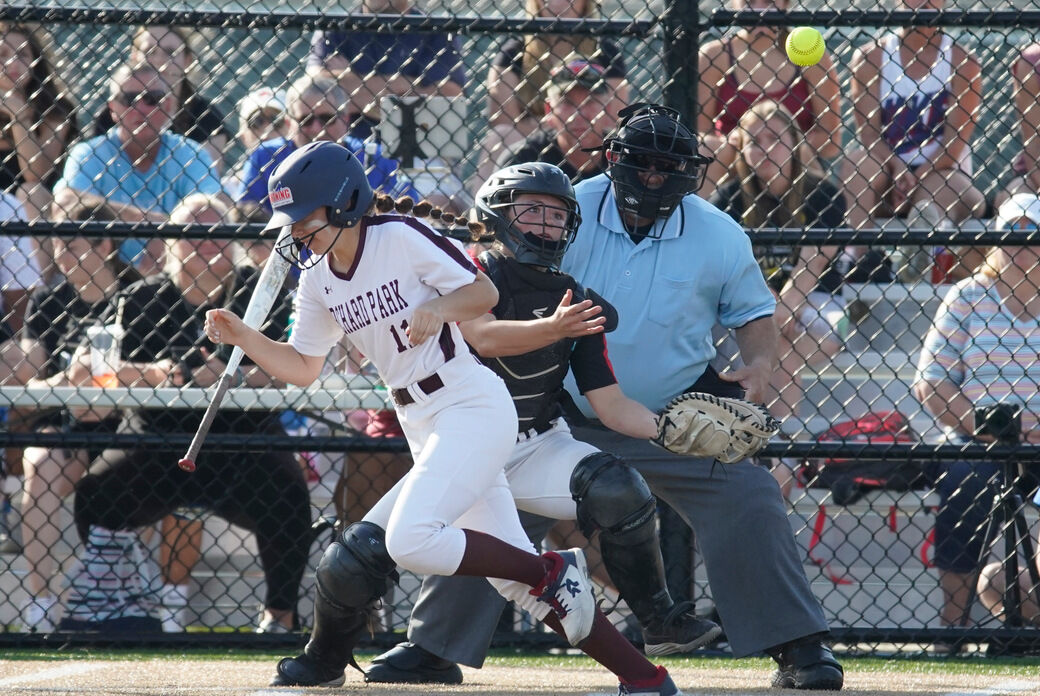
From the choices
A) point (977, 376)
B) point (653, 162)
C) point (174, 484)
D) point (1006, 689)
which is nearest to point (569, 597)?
point (653, 162)

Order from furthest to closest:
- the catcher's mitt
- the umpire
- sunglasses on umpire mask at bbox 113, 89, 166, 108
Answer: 1. sunglasses on umpire mask at bbox 113, 89, 166, 108
2. the umpire
3. the catcher's mitt

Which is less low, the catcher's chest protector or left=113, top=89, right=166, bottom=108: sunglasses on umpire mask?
left=113, top=89, right=166, bottom=108: sunglasses on umpire mask

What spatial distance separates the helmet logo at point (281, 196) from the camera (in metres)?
3.05

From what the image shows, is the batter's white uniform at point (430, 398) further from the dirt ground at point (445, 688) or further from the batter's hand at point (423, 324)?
the dirt ground at point (445, 688)

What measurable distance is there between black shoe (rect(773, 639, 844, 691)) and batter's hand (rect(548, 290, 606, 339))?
112cm

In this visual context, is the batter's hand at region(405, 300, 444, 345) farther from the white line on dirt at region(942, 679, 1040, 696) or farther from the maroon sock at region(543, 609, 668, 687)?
the white line on dirt at region(942, 679, 1040, 696)

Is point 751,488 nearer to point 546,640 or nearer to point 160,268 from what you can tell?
point 546,640

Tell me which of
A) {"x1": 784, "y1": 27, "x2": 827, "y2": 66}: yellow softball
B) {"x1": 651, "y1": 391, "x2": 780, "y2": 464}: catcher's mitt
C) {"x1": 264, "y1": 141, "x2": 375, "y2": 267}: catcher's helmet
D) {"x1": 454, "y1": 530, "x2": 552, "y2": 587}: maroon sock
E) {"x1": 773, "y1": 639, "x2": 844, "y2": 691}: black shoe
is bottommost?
{"x1": 773, "y1": 639, "x2": 844, "y2": 691}: black shoe

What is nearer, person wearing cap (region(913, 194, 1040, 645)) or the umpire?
the umpire

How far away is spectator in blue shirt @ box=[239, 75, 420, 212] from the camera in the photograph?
484 cm

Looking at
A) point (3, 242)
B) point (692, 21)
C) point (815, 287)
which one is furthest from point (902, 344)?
point (3, 242)

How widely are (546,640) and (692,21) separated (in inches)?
83.2

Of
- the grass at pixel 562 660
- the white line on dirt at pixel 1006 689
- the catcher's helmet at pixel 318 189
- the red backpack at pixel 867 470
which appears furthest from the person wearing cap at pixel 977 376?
the catcher's helmet at pixel 318 189

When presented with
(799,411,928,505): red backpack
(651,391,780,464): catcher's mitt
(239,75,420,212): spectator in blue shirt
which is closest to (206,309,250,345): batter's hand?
(651,391,780,464): catcher's mitt
